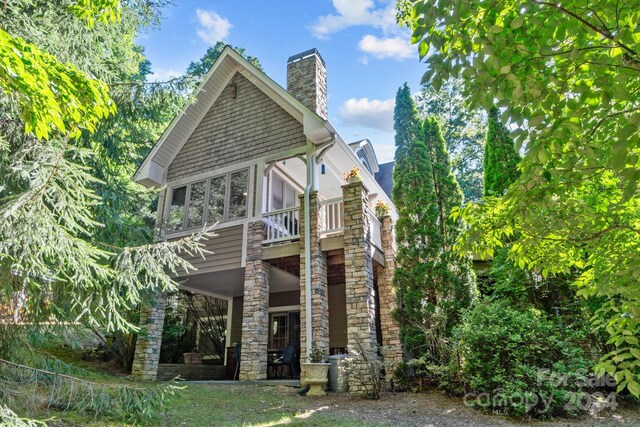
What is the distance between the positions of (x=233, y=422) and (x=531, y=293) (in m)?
5.84

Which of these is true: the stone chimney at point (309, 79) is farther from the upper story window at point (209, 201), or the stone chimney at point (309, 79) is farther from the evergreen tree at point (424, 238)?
the upper story window at point (209, 201)

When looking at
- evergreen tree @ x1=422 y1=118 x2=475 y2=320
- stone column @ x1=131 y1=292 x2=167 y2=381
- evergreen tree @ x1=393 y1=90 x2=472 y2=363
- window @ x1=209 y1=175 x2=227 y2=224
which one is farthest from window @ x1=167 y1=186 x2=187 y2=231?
evergreen tree @ x1=422 y1=118 x2=475 y2=320

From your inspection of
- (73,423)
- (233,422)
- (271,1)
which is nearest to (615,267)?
(233,422)

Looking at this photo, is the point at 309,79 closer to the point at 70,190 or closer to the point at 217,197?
the point at 217,197

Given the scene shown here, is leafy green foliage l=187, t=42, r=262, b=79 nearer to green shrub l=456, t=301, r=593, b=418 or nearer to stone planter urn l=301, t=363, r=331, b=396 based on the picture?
stone planter urn l=301, t=363, r=331, b=396

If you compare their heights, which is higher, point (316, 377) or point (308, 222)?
point (308, 222)

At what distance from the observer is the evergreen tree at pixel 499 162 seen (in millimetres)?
9641

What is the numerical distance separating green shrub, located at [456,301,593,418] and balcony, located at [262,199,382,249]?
3.43 meters

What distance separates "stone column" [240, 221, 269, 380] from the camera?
8.48m

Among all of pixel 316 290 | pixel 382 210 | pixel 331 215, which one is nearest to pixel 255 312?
pixel 316 290

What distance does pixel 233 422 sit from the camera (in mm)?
5113

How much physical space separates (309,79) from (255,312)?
6706 millimetres

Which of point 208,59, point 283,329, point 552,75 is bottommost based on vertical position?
point 283,329

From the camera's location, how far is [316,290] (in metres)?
8.32
